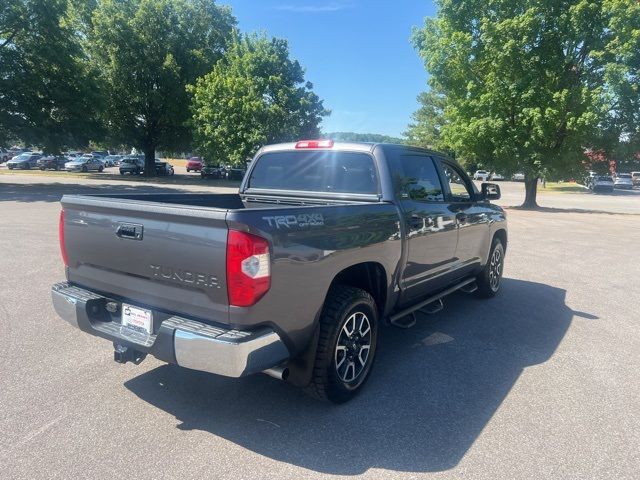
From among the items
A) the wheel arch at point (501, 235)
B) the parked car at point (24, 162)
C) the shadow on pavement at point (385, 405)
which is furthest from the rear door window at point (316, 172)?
the parked car at point (24, 162)

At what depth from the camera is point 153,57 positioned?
113 ft

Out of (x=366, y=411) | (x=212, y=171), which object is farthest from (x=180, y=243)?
(x=212, y=171)

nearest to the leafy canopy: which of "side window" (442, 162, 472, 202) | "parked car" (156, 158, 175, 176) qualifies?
"side window" (442, 162, 472, 202)

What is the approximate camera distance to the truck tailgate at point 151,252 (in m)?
2.73

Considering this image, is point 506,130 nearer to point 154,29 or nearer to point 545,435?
point 545,435

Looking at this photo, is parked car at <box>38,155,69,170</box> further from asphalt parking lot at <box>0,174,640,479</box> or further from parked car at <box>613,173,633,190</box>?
parked car at <box>613,173,633,190</box>

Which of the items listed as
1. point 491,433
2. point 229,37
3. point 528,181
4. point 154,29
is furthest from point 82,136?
point 491,433

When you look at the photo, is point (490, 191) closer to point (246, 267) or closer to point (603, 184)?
point (246, 267)

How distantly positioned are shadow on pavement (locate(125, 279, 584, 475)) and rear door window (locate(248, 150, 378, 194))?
1.66m

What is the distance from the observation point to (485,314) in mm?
5723

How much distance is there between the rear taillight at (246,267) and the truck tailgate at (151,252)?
0.05 metres

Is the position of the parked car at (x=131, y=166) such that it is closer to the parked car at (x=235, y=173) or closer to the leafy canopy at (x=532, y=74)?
the parked car at (x=235, y=173)

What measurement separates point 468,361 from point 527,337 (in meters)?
1.10

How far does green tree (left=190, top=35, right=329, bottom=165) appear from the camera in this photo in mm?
31391
